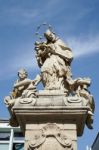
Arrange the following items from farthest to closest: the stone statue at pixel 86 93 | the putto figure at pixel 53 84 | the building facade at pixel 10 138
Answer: the building facade at pixel 10 138
the stone statue at pixel 86 93
the putto figure at pixel 53 84

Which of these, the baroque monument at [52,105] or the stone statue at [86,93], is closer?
the baroque monument at [52,105]

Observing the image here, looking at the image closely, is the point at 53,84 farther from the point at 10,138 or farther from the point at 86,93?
the point at 10,138

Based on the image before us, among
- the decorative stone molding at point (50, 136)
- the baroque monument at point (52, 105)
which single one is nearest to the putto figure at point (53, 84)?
the baroque monument at point (52, 105)

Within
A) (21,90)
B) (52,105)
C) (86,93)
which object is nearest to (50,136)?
(52,105)

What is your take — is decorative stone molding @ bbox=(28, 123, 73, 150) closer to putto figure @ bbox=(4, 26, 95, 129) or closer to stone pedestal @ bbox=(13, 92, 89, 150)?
stone pedestal @ bbox=(13, 92, 89, 150)

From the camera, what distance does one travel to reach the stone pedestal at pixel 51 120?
10.4 m

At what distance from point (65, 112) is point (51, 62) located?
80.0 inches

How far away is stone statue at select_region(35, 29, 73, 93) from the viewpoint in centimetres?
1177

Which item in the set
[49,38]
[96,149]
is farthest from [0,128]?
[49,38]

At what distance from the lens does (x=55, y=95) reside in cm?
1112

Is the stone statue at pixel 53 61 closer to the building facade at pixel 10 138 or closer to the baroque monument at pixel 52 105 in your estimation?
the baroque monument at pixel 52 105

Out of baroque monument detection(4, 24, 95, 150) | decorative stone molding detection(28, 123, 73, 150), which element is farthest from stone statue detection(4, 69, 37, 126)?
decorative stone molding detection(28, 123, 73, 150)

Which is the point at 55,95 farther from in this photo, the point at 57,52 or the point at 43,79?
the point at 57,52

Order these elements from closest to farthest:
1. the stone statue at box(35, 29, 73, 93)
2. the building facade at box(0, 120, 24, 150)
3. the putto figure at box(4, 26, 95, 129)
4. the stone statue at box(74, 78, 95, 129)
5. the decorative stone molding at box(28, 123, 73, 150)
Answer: the decorative stone molding at box(28, 123, 73, 150) < the putto figure at box(4, 26, 95, 129) < the stone statue at box(74, 78, 95, 129) < the stone statue at box(35, 29, 73, 93) < the building facade at box(0, 120, 24, 150)
